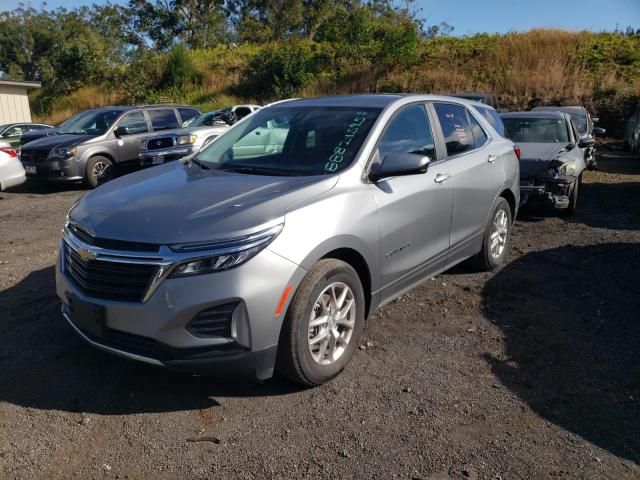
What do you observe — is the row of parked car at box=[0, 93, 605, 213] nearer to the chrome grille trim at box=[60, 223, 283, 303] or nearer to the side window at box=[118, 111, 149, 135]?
the side window at box=[118, 111, 149, 135]

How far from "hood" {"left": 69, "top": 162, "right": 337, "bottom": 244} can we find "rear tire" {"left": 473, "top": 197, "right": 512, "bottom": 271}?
8.18 ft

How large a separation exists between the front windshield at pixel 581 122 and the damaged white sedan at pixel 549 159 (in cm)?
313

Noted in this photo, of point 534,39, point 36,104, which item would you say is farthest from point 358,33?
point 36,104

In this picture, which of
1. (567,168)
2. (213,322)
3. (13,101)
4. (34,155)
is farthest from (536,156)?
(13,101)

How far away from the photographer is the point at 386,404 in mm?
3465

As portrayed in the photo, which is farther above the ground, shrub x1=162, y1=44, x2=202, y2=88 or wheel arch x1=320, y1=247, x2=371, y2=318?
shrub x1=162, y1=44, x2=202, y2=88

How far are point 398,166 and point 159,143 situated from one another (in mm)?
8306

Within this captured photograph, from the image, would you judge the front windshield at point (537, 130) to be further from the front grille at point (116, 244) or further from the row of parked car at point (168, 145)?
the front grille at point (116, 244)

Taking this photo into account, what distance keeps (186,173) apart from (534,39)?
26474mm

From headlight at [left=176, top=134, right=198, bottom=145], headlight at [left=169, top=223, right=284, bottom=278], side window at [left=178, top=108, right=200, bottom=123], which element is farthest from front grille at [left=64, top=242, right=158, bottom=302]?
side window at [left=178, top=108, right=200, bottom=123]

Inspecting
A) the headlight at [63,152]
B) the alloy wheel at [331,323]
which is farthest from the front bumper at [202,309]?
the headlight at [63,152]

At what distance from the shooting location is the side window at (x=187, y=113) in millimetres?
13549

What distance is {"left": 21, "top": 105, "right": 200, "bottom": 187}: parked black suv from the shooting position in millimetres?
11438

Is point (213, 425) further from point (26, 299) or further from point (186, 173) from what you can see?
point (26, 299)
